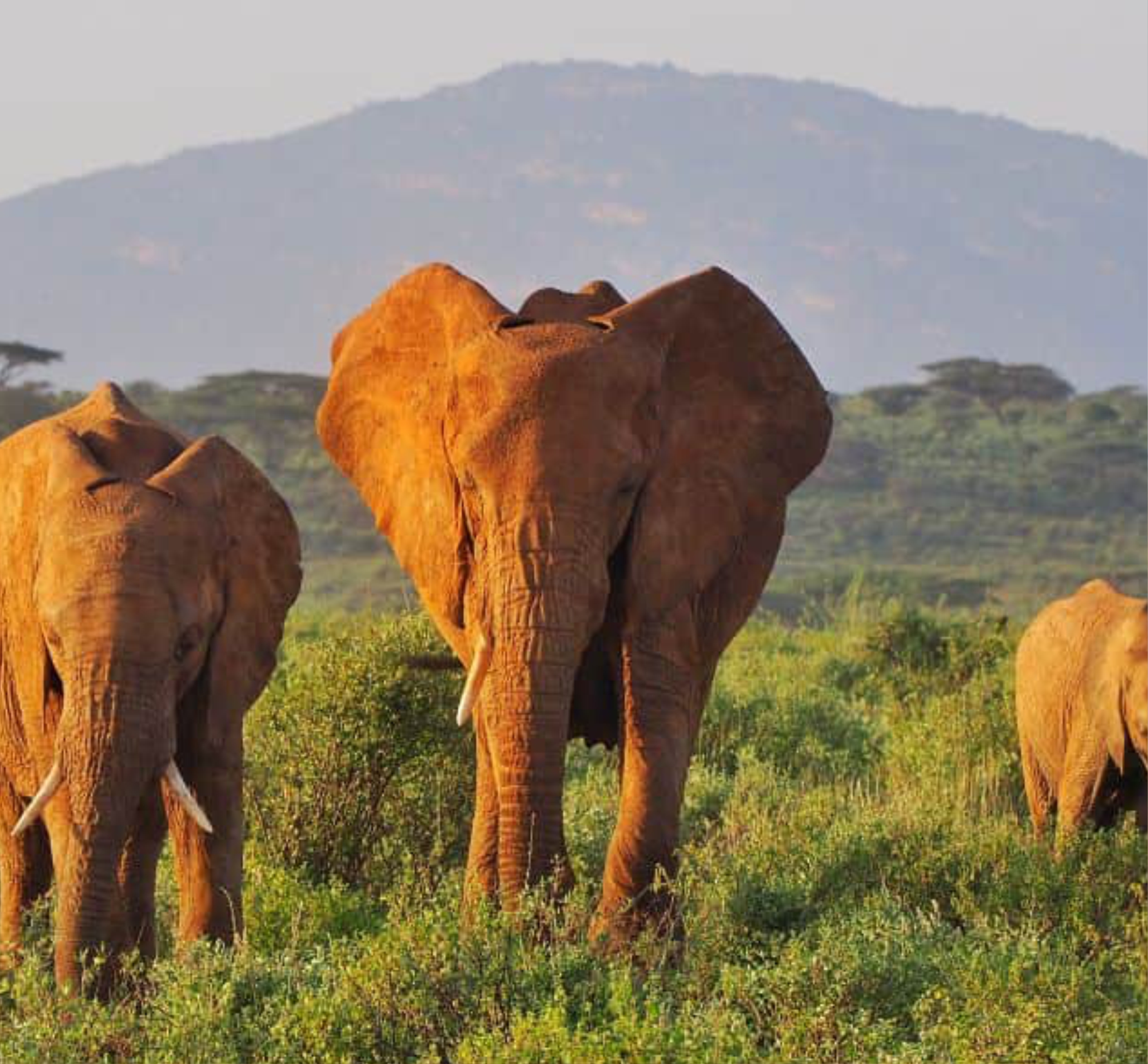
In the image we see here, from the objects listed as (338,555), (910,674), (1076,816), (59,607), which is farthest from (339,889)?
(338,555)

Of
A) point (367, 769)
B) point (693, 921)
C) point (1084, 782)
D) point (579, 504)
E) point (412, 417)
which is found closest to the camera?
point (579, 504)

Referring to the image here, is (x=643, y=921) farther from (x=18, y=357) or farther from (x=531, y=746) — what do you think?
(x=18, y=357)

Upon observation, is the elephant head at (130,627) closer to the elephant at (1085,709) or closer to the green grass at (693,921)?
A: the green grass at (693,921)

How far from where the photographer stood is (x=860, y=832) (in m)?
10.2

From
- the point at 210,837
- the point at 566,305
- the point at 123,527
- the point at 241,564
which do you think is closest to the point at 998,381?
the point at 566,305

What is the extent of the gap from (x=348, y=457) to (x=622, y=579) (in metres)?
1.40

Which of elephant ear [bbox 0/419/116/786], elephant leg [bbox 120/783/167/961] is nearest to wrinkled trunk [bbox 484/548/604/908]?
elephant leg [bbox 120/783/167/961]

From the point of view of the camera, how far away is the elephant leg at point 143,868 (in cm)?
816

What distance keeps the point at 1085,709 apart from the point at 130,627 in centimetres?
613

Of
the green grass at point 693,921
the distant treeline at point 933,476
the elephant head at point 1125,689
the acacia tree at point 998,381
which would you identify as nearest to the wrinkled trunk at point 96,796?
the green grass at point 693,921

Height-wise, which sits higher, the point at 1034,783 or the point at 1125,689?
the point at 1125,689

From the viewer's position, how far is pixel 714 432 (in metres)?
8.74

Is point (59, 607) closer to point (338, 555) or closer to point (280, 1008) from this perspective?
point (280, 1008)

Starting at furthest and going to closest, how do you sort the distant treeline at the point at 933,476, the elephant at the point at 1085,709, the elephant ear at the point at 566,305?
the distant treeline at the point at 933,476
the elephant at the point at 1085,709
the elephant ear at the point at 566,305
